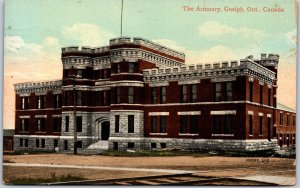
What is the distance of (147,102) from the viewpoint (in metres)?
13.0

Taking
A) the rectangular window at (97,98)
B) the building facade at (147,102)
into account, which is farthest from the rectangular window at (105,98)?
the rectangular window at (97,98)

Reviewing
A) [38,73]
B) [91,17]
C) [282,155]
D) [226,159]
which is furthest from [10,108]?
[282,155]

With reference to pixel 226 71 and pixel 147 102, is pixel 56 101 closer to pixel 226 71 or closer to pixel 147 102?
pixel 147 102

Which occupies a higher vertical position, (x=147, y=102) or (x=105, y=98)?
(x=105, y=98)

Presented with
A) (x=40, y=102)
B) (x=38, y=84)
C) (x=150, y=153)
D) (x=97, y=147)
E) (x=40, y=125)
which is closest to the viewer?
(x=150, y=153)

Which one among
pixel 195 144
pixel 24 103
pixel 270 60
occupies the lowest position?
pixel 195 144

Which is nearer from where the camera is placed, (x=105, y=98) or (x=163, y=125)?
(x=163, y=125)

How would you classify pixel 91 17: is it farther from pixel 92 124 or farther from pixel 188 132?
pixel 188 132

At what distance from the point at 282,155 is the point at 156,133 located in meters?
3.22

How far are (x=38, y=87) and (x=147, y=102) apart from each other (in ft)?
9.39

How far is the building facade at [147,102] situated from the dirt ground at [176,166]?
0.35 meters

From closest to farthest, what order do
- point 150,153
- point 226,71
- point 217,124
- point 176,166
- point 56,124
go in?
point 176,166, point 226,71, point 217,124, point 150,153, point 56,124

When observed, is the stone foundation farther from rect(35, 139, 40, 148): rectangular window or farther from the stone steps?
rect(35, 139, 40, 148): rectangular window

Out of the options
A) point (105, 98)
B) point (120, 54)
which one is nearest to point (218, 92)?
point (120, 54)
